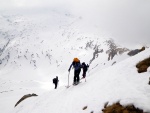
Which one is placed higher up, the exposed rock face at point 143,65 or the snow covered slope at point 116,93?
the exposed rock face at point 143,65

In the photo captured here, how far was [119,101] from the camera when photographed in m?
11.7

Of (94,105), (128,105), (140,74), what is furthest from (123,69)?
(128,105)

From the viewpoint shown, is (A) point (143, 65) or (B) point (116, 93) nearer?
(B) point (116, 93)

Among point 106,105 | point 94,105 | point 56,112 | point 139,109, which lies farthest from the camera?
point 56,112

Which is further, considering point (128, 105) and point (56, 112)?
point (56, 112)

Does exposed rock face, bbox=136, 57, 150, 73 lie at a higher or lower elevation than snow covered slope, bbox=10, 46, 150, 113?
higher

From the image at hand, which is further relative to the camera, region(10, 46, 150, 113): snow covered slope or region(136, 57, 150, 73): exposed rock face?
region(136, 57, 150, 73): exposed rock face

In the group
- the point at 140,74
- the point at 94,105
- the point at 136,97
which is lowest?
the point at 94,105

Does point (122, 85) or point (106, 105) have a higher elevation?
point (122, 85)

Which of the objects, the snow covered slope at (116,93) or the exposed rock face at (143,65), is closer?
the snow covered slope at (116,93)

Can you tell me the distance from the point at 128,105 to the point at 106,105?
1.73 meters

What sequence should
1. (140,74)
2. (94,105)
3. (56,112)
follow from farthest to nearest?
(56,112) → (140,74) → (94,105)

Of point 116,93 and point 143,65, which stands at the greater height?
point 143,65

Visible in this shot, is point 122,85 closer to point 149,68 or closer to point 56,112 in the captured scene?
point 149,68
